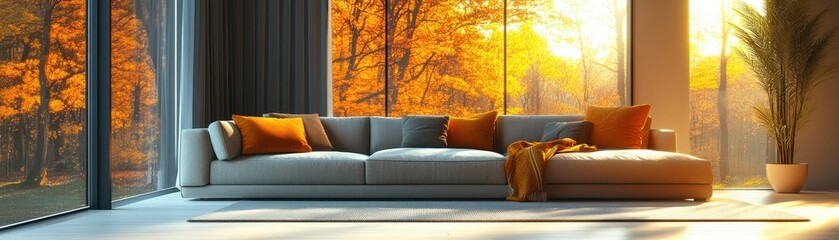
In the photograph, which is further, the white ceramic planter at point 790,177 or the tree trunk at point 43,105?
the white ceramic planter at point 790,177

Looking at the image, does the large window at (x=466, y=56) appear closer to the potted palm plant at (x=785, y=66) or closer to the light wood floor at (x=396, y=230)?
the potted palm plant at (x=785, y=66)

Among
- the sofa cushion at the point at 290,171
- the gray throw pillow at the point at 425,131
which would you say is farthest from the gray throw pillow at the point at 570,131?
the sofa cushion at the point at 290,171

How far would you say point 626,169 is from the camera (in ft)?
21.2

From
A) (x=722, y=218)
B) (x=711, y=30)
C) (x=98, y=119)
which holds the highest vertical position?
(x=711, y=30)

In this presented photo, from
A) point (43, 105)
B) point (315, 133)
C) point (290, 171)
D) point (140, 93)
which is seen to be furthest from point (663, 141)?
point (43, 105)

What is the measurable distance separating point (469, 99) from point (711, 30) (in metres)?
3.02

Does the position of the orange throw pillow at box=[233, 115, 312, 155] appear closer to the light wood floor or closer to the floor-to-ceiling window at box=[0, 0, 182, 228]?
the floor-to-ceiling window at box=[0, 0, 182, 228]

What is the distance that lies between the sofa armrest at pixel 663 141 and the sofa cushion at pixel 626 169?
2.18 feet

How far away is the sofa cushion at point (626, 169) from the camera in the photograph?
644cm

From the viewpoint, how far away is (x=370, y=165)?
21.5 ft

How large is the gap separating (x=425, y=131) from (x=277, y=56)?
1772mm

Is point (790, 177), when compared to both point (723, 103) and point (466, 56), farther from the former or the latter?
point (466, 56)

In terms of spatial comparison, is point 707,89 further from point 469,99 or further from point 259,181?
point 259,181

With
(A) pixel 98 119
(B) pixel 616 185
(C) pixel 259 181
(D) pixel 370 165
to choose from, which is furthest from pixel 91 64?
(B) pixel 616 185
